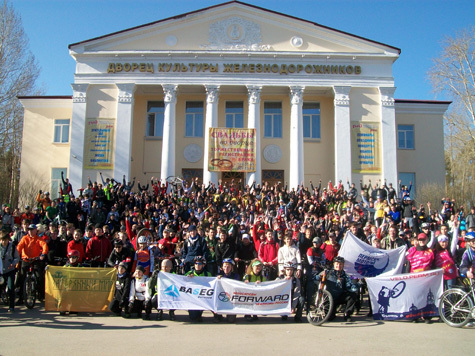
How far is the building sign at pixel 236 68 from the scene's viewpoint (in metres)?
26.7

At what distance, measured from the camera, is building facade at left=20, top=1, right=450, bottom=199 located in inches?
1027

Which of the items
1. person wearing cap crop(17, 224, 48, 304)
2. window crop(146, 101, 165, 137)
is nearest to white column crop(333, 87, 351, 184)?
window crop(146, 101, 165, 137)

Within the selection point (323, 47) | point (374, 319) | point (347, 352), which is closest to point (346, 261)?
point (374, 319)

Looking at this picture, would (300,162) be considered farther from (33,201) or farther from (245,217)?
(33,201)

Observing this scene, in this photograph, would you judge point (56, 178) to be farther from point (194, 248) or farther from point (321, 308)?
point (321, 308)

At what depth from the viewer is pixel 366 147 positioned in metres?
26.5

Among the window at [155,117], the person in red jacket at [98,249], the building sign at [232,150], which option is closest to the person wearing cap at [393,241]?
the person in red jacket at [98,249]

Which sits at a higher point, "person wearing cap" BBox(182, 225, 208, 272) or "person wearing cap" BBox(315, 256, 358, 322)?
"person wearing cap" BBox(182, 225, 208, 272)

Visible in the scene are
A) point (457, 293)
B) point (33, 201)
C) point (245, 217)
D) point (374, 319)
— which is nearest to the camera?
point (457, 293)

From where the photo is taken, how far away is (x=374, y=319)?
30.2 ft

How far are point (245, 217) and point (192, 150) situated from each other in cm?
1334

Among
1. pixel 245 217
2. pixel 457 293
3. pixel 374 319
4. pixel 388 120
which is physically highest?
pixel 388 120

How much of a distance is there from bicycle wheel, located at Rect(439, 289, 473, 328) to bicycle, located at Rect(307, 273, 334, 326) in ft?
7.50

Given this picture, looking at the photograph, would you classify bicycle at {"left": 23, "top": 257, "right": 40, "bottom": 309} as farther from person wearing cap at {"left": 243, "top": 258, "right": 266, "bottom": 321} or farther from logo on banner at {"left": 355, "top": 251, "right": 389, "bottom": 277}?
logo on banner at {"left": 355, "top": 251, "right": 389, "bottom": 277}
